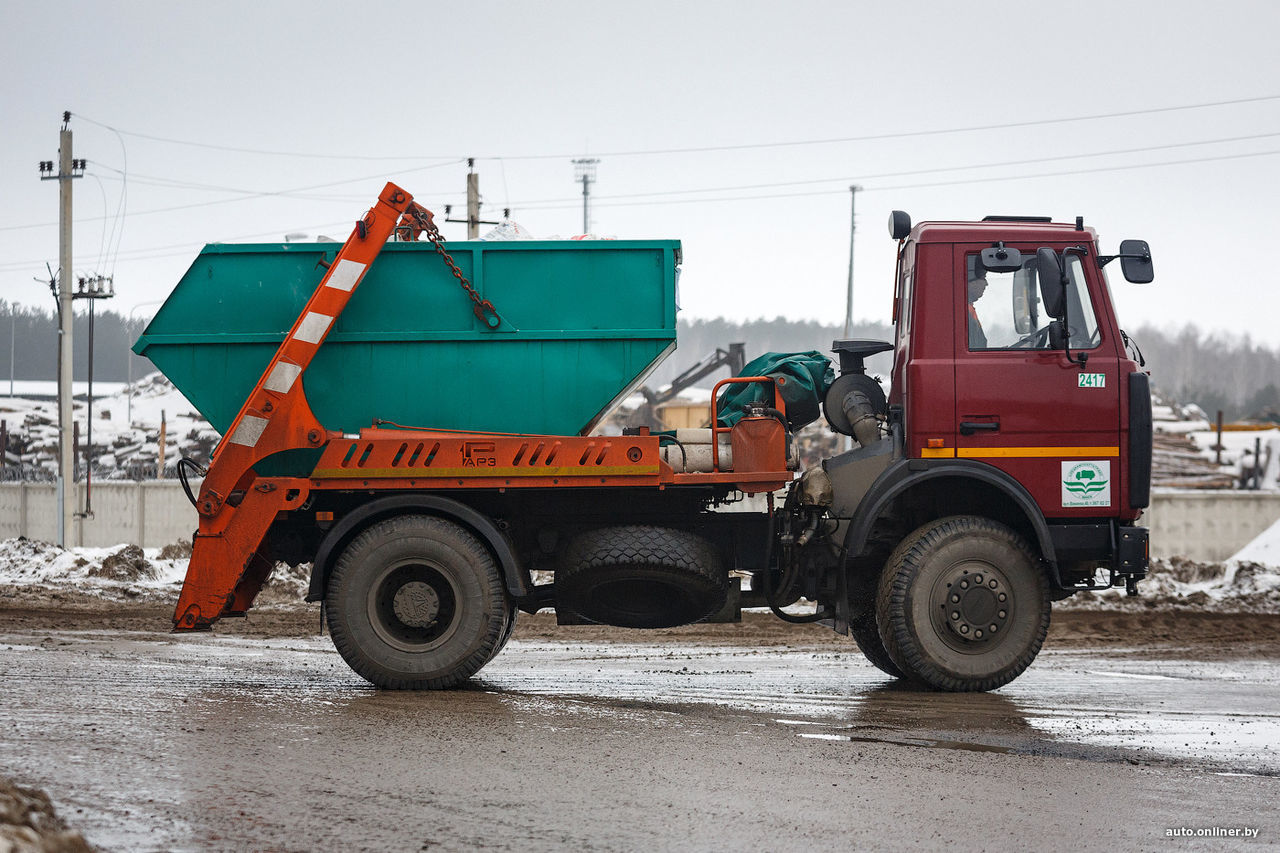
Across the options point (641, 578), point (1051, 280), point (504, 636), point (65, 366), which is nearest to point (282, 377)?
point (504, 636)

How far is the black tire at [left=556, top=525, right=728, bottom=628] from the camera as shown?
7.76 metres

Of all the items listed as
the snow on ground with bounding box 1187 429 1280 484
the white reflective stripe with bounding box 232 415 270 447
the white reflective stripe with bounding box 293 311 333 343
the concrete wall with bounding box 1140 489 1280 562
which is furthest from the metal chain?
the snow on ground with bounding box 1187 429 1280 484

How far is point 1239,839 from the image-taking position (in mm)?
4605

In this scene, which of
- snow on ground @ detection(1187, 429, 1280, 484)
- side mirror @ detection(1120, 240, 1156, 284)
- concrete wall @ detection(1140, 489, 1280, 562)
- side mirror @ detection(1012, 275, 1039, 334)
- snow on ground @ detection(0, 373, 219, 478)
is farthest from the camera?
snow on ground @ detection(0, 373, 219, 478)

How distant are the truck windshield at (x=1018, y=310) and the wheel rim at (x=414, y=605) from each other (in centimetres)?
378

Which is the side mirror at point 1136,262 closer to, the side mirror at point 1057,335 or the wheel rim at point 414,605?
the side mirror at point 1057,335

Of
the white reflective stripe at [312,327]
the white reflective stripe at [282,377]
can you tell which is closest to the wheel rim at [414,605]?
the white reflective stripe at [282,377]

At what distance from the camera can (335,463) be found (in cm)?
772

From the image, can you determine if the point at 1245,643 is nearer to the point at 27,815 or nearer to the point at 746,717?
the point at 746,717

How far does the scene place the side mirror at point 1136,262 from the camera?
7535mm

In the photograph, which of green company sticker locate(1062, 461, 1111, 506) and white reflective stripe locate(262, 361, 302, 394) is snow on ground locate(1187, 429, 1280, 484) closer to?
green company sticker locate(1062, 461, 1111, 506)

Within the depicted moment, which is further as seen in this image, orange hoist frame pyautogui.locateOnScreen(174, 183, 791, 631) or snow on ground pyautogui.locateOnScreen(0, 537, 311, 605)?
snow on ground pyautogui.locateOnScreen(0, 537, 311, 605)

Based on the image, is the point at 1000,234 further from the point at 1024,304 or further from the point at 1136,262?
the point at 1136,262

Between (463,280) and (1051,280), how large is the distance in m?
3.78
